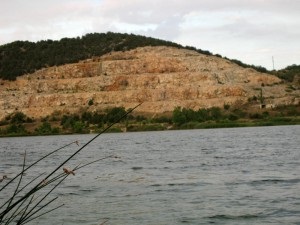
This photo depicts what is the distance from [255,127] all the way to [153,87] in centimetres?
2195

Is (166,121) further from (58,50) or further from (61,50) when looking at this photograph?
(58,50)

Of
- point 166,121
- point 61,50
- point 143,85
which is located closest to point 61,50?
point 61,50

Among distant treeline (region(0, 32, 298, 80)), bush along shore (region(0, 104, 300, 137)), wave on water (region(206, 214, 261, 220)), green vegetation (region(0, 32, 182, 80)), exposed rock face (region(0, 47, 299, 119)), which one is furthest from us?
green vegetation (region(0, 32, 182, 80))

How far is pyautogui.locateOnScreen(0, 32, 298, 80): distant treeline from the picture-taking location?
11150cm

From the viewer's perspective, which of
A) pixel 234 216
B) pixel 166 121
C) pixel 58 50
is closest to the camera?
pixel 234 216

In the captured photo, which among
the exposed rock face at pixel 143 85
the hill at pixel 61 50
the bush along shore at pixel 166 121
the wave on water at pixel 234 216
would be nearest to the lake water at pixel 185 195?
the wave on water at pixel 234 216

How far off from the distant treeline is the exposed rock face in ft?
13.5

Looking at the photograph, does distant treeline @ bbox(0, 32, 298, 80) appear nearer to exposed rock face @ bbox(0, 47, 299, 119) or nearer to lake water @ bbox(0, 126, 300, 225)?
exposed rock face @ bbox(0, 47, 299, 119)

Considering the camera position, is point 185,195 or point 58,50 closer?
point 185,195

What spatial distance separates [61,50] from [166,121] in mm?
45616

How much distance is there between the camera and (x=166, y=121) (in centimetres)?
8438

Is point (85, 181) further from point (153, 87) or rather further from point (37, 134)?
point (153, 87)

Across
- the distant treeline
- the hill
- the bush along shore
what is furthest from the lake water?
the hill

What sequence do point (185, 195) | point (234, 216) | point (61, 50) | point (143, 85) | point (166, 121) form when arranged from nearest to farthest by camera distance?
point (234, 216)
point (185, 195)
point (166, 121)
point (143, 85)
point (61, 50)
